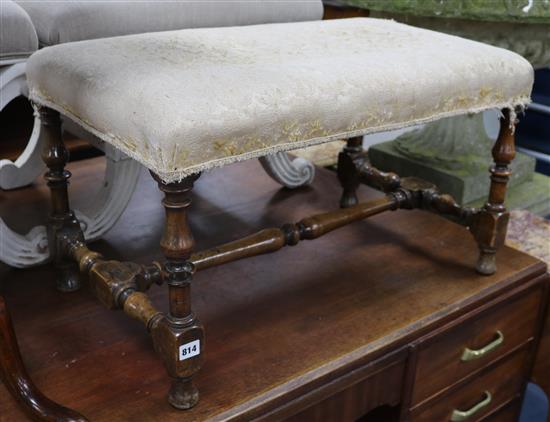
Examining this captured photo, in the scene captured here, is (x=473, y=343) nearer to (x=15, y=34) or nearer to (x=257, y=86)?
(x=257, y=86)

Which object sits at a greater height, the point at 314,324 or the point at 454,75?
the point at 454,75

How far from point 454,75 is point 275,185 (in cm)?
45

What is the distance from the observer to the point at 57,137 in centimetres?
69

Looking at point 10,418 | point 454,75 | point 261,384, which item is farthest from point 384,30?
point 10,418

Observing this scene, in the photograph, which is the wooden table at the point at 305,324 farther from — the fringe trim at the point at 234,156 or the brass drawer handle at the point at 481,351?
the fringe trim at the point at 234,156

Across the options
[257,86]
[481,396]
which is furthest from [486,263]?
[257,86]

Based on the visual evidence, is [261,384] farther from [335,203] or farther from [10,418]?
[335,203]

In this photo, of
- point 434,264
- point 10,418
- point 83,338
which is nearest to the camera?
point 10,418

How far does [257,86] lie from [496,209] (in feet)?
1.22

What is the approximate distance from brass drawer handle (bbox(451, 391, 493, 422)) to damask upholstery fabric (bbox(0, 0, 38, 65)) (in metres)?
0.64

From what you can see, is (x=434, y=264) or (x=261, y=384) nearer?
(x=261, y=384)

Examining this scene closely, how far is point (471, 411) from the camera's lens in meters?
0.82

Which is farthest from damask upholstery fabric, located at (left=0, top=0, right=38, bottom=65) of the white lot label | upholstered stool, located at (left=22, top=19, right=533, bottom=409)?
the white lot label

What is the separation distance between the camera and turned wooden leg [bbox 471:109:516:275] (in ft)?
2.40
